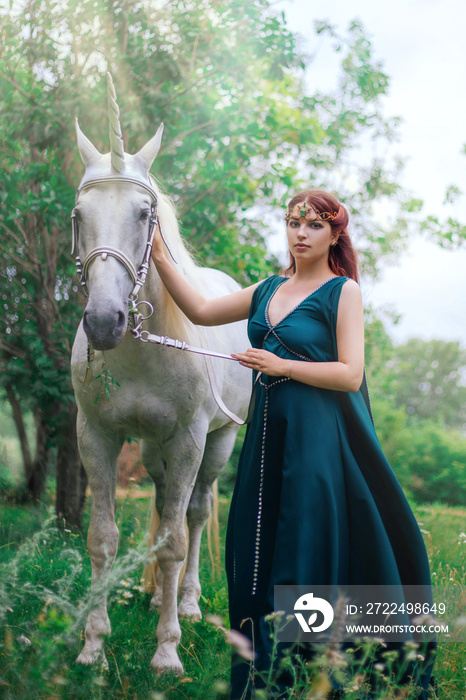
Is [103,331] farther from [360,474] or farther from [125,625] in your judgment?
[125,625]

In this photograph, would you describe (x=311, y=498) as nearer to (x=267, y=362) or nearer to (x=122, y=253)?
(x=267, y=362)

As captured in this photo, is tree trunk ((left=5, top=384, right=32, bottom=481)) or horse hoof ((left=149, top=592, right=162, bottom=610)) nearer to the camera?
horse hoof ((left=149, top=592, right=162, bottom=610))

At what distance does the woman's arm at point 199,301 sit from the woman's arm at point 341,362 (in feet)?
1.62

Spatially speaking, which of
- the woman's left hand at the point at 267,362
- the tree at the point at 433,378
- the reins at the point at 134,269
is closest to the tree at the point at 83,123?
the reins at the point at 134,269

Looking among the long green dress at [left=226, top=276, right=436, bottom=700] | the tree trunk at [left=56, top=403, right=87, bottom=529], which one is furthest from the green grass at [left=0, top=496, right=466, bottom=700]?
the tree trunk at [left=56, top=403, right=87, bottom=529]

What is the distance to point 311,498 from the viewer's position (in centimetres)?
250

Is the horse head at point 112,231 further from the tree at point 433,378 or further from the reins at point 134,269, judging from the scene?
the tree at point 433,378

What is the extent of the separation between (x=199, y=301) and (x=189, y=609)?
2199mm

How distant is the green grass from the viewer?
2.00 m

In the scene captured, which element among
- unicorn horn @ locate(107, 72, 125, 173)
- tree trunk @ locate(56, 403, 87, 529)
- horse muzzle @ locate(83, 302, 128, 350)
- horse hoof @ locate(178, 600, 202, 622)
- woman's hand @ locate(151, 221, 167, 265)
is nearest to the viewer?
horse muzzle @ locate(83, 302, 128, 350)

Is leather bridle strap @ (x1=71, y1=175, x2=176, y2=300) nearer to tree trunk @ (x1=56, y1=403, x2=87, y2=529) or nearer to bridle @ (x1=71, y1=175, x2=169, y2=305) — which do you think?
bridle @ (x1=71, y1=175, x2=169, y2=305)

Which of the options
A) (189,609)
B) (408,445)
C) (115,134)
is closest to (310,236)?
(115,134)

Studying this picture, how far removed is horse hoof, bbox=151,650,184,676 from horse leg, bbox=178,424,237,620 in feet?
3.66

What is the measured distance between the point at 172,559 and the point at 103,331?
4.78ft
